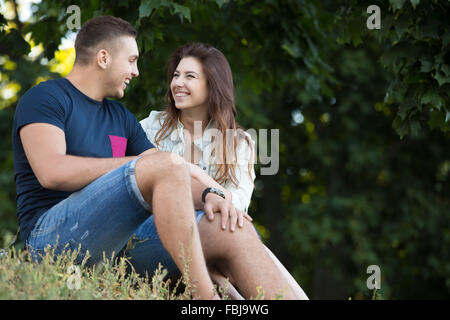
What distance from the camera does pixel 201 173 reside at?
9.87 ft

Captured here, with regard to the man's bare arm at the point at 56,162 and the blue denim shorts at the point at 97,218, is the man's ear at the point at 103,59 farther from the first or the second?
the blue denim shorts at the point at 97,218

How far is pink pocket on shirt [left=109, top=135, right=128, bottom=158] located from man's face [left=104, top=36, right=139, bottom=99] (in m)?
0.25

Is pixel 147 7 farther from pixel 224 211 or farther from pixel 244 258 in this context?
pixel 244 258

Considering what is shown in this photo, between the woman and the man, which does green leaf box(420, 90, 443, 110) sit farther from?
the man

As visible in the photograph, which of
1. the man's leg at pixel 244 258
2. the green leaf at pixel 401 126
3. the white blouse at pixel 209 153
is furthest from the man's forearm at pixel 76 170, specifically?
the green leaf at pixel 401 126

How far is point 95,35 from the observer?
3100mm

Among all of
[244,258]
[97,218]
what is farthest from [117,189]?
[244,258]

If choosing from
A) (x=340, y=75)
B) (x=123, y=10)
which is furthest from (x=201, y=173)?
(x=340, y=75)

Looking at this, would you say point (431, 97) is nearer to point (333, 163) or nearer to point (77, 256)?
point (77, 256)

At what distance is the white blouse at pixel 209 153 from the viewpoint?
11.4 ft

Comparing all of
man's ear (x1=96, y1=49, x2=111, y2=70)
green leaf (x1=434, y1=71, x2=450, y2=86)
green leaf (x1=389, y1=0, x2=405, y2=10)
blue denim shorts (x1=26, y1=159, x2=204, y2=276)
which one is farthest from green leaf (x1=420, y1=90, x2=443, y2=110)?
man's ear (x1=96, y1=49, x2=111, y2=70)

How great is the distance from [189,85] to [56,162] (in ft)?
4.85

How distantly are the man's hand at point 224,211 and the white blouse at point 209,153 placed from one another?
58 centimetres
